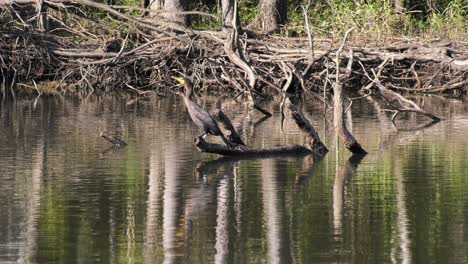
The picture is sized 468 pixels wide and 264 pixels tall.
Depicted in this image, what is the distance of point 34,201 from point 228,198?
6.32 feet

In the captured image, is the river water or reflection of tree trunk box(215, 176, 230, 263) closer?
reflection of tree trunk box(215, 176, 230, 263)

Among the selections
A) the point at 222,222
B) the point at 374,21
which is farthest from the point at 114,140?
the point at 374,21

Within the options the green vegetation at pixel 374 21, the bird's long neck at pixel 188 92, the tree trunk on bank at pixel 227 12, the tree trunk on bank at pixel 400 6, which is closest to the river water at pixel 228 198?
the bird's long neck at pixel 188 92

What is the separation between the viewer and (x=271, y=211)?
12031mm

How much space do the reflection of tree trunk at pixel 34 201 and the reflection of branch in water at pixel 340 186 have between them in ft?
8.40

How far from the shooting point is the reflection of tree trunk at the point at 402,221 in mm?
9930

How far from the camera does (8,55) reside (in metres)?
29.7

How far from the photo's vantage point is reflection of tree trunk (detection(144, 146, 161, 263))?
33.1 feet

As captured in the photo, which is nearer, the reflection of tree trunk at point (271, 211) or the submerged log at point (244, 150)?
the reflection of tree trunk at point (271, 211)

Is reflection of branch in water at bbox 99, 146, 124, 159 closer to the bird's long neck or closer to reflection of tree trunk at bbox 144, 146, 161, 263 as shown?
reflection of tree trunk at bbox 144, 146, 161, 263

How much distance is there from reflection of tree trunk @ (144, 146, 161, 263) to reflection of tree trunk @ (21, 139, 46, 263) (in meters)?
0.90

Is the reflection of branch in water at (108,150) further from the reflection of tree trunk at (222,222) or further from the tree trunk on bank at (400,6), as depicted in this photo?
the tree trunk on bank at (400,6)

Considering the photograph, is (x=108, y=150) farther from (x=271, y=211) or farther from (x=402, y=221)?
(x=402, y=221)

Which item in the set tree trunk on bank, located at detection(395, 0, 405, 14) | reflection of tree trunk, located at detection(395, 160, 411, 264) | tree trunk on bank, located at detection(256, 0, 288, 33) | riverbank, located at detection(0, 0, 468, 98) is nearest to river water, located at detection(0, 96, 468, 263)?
reflection of tree trunk, located at detection(395, 160, 411, 264)
